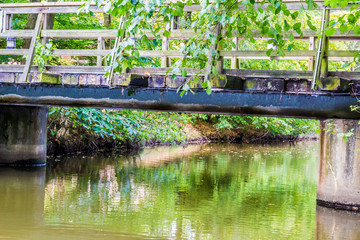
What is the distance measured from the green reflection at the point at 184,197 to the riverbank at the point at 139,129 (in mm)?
1069

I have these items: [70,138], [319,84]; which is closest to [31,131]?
[70,138]

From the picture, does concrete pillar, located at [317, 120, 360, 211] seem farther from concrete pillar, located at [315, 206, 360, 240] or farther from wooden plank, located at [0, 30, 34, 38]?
wooden plank, located at [0, 30, 34, 38]

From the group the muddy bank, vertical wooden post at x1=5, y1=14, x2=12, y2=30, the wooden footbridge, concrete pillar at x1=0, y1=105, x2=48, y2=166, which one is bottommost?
the muddy bank

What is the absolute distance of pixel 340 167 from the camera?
35.9ft

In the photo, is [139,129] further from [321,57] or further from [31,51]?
[321,57]

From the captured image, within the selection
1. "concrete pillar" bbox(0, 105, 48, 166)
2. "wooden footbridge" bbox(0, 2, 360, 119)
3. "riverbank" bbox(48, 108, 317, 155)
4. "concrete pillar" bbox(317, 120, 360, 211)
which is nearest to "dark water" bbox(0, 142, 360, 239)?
"concrete pillar" bbox(317, 120, 360, 211)

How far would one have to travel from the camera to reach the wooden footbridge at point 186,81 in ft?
31.7

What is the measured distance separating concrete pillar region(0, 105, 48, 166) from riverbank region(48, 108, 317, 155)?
1.12 metres

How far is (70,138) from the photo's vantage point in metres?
20.2

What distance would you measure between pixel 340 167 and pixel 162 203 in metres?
3.55

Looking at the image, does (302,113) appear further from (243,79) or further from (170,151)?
(170,151)

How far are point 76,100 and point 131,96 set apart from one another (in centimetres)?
163

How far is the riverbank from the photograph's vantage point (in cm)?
1906

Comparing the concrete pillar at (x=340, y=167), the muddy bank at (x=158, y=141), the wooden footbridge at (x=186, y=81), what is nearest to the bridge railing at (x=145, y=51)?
the wooden footbridge at (x=186, y=81)
